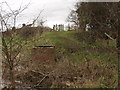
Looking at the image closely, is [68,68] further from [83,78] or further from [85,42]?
[85,42]

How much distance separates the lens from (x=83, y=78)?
6562mm

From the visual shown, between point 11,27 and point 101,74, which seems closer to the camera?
point 11,27

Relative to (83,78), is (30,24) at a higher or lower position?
higher

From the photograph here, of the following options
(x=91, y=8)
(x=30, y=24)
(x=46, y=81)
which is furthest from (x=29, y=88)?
(x=91, y=8)

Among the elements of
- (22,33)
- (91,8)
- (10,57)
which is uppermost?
(91,8)

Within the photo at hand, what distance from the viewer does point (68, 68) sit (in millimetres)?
7336

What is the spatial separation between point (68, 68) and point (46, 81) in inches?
39.3

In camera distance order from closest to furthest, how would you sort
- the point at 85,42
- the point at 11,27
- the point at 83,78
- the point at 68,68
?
1. the point at 11,27
2. the point at 83,78
3. the point at 68,68
4. the point at 85,42

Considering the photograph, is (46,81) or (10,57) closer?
(10,57)

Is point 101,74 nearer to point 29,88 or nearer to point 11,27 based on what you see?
point 29,88

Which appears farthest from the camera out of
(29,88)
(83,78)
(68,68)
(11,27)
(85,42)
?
(85,42)

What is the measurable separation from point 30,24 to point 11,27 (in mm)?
508

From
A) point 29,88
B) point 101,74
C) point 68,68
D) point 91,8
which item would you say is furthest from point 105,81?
point 91,8

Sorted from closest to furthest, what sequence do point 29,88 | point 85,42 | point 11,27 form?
point 11,27 < point 29,88 < point 85,42
